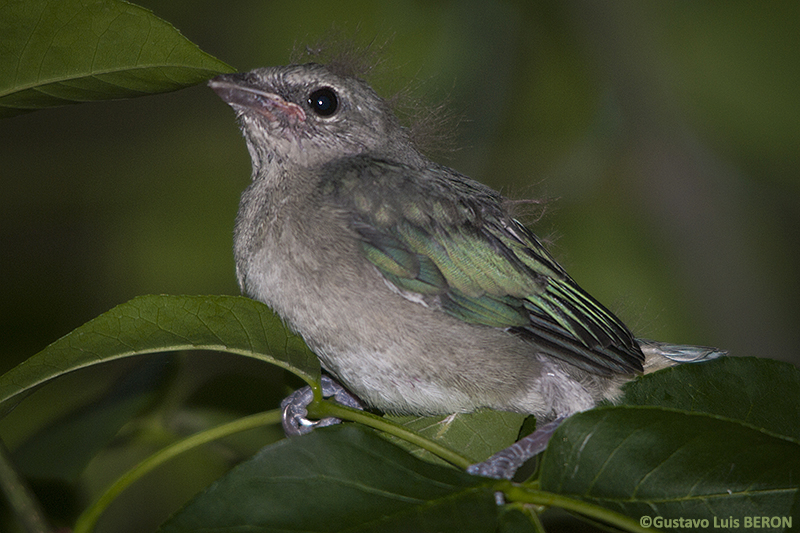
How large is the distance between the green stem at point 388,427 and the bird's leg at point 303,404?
316 millimetres

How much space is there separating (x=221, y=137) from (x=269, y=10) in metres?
0.77

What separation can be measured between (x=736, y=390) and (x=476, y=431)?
559mm

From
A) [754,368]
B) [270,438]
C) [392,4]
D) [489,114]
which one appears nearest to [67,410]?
[270,438]

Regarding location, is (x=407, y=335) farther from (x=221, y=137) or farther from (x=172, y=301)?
(x=221, y=137)

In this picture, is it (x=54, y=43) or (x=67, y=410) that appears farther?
(x=67, y=410)

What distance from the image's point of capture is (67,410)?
1.67 m

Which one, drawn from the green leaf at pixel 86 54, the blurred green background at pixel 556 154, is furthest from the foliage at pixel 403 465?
the blurred green background at pixel 556 154

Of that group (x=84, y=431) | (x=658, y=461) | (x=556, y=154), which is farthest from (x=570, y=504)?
(x=556, y=154)

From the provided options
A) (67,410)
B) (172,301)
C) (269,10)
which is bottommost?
(67,410)

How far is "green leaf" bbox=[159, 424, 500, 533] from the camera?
0.91m

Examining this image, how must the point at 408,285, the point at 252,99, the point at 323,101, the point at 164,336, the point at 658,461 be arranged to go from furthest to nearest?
1. the point at 323,101
2. the point at 252,99
3. the point at 408,285
4. the point at 164,336
5. the point at 658,461

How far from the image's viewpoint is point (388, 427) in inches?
47.1

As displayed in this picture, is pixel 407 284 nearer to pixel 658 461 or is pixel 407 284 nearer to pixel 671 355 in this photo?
pixel 658 461

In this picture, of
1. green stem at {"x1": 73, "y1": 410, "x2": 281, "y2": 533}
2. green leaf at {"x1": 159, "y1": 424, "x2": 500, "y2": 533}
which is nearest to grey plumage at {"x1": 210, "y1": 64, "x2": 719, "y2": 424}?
green stem at {"x1": 73, "y1": 410, "x2": 281, "y2": 533}
